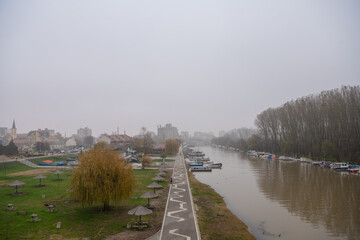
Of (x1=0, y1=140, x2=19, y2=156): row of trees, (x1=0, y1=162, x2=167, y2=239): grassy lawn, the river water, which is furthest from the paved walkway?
(x1=0, y1=140, x2=19, y2=156): row of trees

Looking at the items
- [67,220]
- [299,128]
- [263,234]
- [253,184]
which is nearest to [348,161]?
[299,128]

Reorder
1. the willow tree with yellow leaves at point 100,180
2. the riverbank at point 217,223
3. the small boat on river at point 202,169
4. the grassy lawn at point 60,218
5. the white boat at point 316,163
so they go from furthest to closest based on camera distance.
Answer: the white boat at point 316,163, the small boat on river at point 202,169, the willow tree with yellow leaves at point 100,180, the riverbank at point 217,223, the grassy lawn at point 60,218

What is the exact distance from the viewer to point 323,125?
57.1 m

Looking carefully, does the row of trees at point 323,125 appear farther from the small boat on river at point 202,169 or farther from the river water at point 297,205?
the small boat on river at point 202,169

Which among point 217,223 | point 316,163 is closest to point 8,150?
point 217,223

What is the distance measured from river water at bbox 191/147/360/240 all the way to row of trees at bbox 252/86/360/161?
627 inches

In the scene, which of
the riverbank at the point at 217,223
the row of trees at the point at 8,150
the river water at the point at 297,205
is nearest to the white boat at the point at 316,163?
the river water at the point at 297,205

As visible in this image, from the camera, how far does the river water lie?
17094 millimetres

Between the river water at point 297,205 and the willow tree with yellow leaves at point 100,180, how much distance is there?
967cm

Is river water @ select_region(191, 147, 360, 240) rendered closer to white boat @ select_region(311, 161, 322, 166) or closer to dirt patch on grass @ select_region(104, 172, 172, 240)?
dirt patch on grass @ select_region(104, 172, 172, 240)

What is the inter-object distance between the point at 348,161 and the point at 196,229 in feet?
151

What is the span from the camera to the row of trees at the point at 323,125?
4928cm

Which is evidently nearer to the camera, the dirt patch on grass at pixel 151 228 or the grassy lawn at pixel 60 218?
the dirt patch on grass at pixel 151 228

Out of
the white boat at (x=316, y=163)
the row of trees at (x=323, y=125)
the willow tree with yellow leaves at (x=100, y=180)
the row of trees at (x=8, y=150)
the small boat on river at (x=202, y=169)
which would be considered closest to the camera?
the willow tree with yellow leaves at (x=100, y=180)
